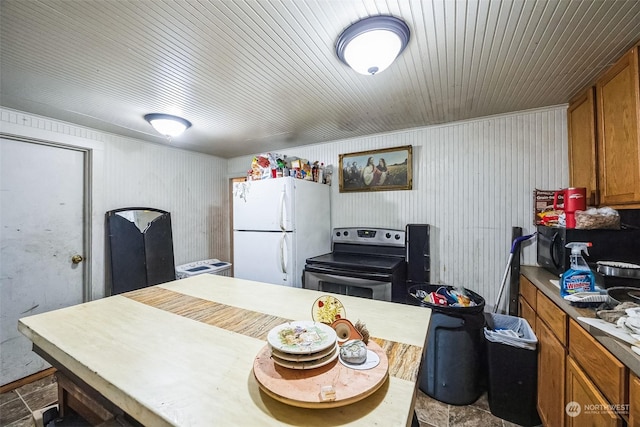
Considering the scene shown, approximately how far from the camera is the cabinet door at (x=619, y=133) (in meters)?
1.35

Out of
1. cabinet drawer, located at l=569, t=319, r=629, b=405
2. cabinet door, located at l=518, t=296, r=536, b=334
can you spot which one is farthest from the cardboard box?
cabinet drawer, located at l=569, t=319, r=629, b=405

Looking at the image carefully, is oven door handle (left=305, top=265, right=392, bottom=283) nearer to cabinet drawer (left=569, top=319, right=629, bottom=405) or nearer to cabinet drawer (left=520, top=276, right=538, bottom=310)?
cabinet drawer (left=520, top=276, right=538, bottom=310)

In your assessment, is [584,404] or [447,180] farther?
[447,180]

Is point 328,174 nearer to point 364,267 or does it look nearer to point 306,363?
point 364,267

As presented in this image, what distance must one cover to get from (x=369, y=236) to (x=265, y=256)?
3.85ft

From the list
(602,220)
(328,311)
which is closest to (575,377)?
(602,220)

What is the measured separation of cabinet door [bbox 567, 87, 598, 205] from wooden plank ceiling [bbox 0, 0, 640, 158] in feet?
0.36

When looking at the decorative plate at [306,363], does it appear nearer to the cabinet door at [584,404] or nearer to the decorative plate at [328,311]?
the decorative plate at [328,311]

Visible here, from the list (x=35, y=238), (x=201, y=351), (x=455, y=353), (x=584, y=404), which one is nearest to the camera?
(x=201, y=351)

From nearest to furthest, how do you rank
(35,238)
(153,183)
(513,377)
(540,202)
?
(513,377) → (540,202) → (35,238) → (153,183)

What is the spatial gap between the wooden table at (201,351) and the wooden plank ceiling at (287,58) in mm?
1384

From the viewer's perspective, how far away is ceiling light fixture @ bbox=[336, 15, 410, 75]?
1198 mm

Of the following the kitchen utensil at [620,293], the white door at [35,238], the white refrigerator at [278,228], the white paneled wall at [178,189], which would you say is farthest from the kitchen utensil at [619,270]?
the white door at [35,238]

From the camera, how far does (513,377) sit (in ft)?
5.47
